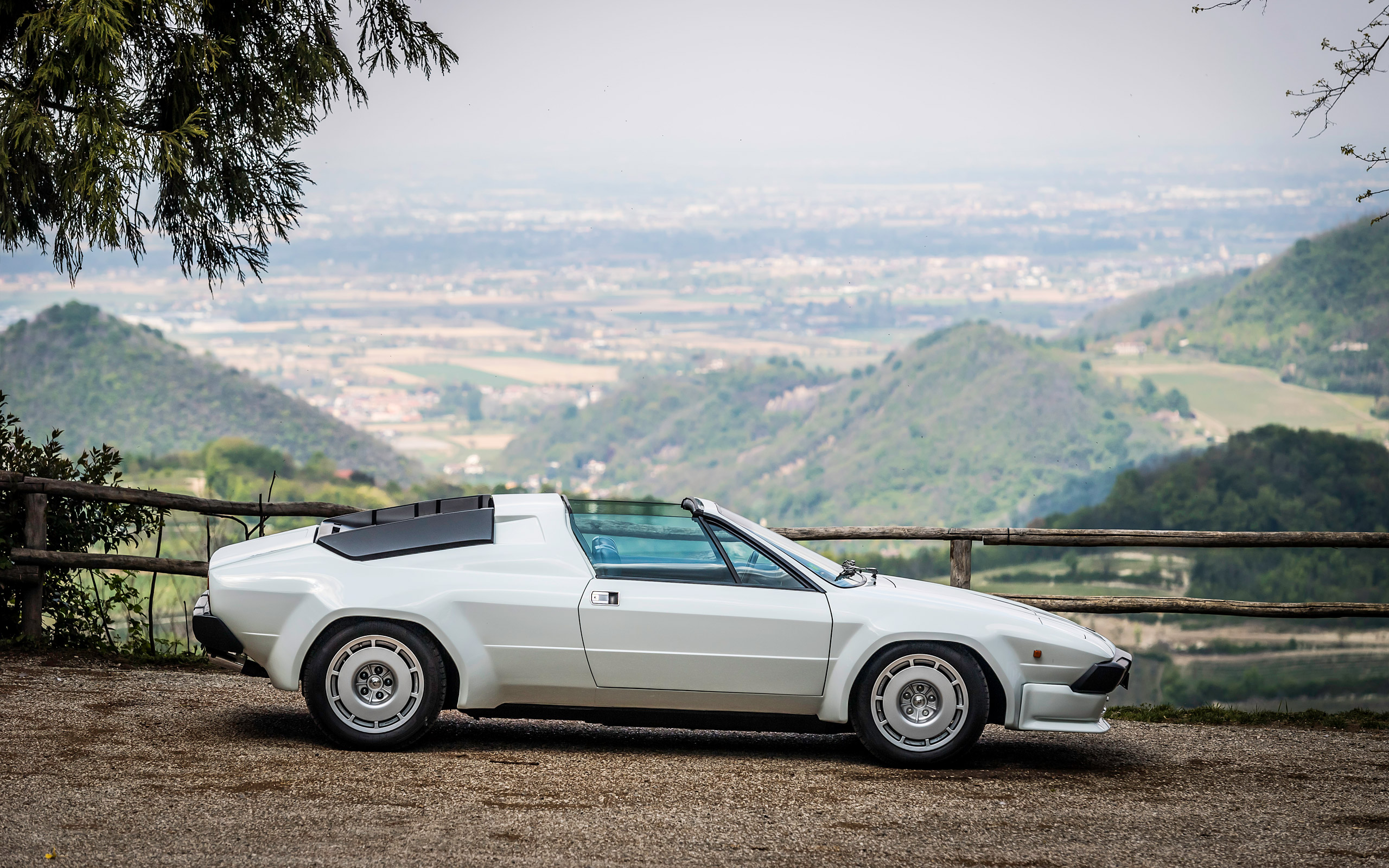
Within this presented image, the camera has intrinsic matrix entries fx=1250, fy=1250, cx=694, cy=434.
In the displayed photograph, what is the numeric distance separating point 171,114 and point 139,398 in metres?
91.7

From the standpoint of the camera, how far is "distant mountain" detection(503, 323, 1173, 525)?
11394cm

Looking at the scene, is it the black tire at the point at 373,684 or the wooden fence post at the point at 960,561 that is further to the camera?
the wooden fence post at the point at 960,561

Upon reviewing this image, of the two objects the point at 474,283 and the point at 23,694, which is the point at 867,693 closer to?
the point at 23,694

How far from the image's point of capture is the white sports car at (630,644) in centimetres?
605

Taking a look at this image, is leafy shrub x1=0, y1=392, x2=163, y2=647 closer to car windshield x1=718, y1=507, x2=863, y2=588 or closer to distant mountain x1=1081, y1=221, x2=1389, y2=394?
car windshield x1=718, y1=507, x2=863, y2=588

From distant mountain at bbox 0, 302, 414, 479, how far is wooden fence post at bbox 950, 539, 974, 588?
8087 cm

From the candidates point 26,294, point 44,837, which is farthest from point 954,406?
point 44,837

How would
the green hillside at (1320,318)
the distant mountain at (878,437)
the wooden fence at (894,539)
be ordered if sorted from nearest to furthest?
the wooden fence at (894,539), the distant mountain at (878,437), the green hillside at (1320,318)

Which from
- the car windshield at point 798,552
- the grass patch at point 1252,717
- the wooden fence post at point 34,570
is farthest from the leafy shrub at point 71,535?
the grass patch at point 1252,717

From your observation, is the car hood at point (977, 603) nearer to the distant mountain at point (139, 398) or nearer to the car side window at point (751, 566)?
the car side window at point (751, 566)

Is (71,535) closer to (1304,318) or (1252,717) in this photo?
(1252,717)

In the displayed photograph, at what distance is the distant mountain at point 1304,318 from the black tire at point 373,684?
14042cm

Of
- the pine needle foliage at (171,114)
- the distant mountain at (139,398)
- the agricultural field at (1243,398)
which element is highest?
the agricultural field at (1243,398)

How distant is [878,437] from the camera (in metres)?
121
